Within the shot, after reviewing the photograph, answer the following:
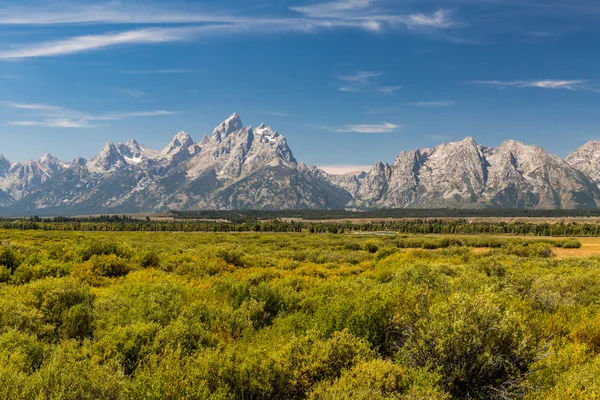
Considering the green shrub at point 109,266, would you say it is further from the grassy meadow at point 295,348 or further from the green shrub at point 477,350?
the green shrub at point 477,350

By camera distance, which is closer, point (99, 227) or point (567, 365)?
point (567, 365)

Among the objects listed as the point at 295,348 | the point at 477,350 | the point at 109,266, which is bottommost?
the point at 109,266

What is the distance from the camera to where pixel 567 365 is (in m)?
12.0

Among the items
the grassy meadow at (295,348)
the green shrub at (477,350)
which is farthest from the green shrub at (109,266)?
the green shrub at (477,350)

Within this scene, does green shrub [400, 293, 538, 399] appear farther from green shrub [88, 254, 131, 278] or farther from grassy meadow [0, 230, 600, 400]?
green shrub [88, 254, 131, 278]

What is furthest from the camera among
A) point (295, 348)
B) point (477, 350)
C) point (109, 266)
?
point (109, 266)

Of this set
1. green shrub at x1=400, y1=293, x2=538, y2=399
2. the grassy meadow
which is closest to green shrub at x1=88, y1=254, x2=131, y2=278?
the grassy meadow

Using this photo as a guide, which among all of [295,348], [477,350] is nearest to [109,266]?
[295,348]

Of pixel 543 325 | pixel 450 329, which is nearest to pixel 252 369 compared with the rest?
pixel 450 329

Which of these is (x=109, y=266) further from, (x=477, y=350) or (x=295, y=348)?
(x=477, y=350)

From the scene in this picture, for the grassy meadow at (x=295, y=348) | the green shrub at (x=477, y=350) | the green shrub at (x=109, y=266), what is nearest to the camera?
the grassy meadow at (x=295, y=348)

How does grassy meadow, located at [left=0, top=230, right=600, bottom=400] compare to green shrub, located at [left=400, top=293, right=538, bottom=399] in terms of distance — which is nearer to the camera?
grassy meadow, located at [left=0, top=230, right=600, bottom=400]

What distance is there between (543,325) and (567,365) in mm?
4067

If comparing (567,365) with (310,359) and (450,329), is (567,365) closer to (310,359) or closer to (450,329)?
(450,329)
